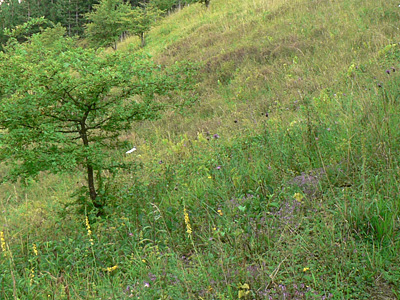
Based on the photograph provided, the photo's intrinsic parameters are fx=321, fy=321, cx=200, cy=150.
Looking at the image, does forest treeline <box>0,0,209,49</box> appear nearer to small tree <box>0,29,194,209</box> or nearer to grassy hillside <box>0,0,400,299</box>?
grassy hillside <box>0,0,400,299</box>

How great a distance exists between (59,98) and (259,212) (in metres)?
2.55

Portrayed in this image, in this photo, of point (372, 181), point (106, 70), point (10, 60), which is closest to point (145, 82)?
point (106, 70)

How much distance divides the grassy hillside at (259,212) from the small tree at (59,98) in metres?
0.76

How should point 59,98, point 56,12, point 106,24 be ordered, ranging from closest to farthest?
point 59,98 → point 106,24 → point 56,12

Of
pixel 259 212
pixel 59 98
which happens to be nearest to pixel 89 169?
pixel 59 98

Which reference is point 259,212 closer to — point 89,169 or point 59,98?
point 89,169

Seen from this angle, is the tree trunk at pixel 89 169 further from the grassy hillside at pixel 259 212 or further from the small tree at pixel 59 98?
the grassy hillside at pixel 259 212

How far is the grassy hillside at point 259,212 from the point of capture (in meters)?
2.00

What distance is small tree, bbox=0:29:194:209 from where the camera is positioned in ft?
11.2

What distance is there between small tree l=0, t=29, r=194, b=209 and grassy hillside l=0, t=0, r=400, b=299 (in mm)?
760

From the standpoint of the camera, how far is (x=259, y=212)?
2.80 meters

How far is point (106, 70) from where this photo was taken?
3545 mm

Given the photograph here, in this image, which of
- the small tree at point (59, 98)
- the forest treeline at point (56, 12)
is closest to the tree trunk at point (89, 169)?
the small tree at point (59, 98)

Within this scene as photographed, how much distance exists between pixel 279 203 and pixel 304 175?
44cm
